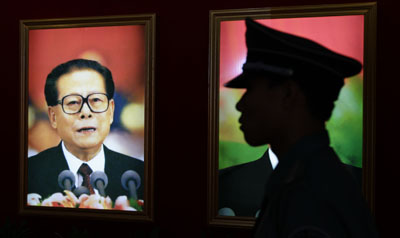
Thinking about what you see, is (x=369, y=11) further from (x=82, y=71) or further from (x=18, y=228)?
(x=18, y=228)

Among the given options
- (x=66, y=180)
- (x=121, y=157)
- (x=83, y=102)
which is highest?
(x=83, y=102)

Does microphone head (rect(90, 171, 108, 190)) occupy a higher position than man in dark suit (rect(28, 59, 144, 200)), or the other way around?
man in dark suit (rect(28, 59, 144, 200))

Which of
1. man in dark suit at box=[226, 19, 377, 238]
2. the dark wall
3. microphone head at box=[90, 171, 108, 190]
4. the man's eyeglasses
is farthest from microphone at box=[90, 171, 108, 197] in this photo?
man in dark suit at box=[226, 19, 377, 238]

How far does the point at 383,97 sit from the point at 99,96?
5.37 ft

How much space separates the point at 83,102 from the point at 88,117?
97 mm

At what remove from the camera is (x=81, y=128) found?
2.81 meters

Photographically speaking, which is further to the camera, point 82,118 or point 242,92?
point 82,118

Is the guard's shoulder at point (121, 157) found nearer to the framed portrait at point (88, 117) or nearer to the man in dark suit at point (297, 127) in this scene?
the framed portrait at point (88, 117)

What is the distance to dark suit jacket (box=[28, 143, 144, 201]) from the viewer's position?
2.75 m

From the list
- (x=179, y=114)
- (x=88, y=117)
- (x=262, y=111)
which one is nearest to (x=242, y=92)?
(x=179, y=114)

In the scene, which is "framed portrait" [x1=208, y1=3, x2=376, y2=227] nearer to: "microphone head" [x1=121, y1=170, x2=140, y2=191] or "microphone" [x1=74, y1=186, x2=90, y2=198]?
"microphone head" [x1=121, y1=170, x2=140, y2=191]

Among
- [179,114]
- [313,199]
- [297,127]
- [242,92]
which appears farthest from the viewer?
[179,114]

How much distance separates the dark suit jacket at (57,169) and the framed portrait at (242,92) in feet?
1.66

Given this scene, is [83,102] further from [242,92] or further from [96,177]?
[242,92]
